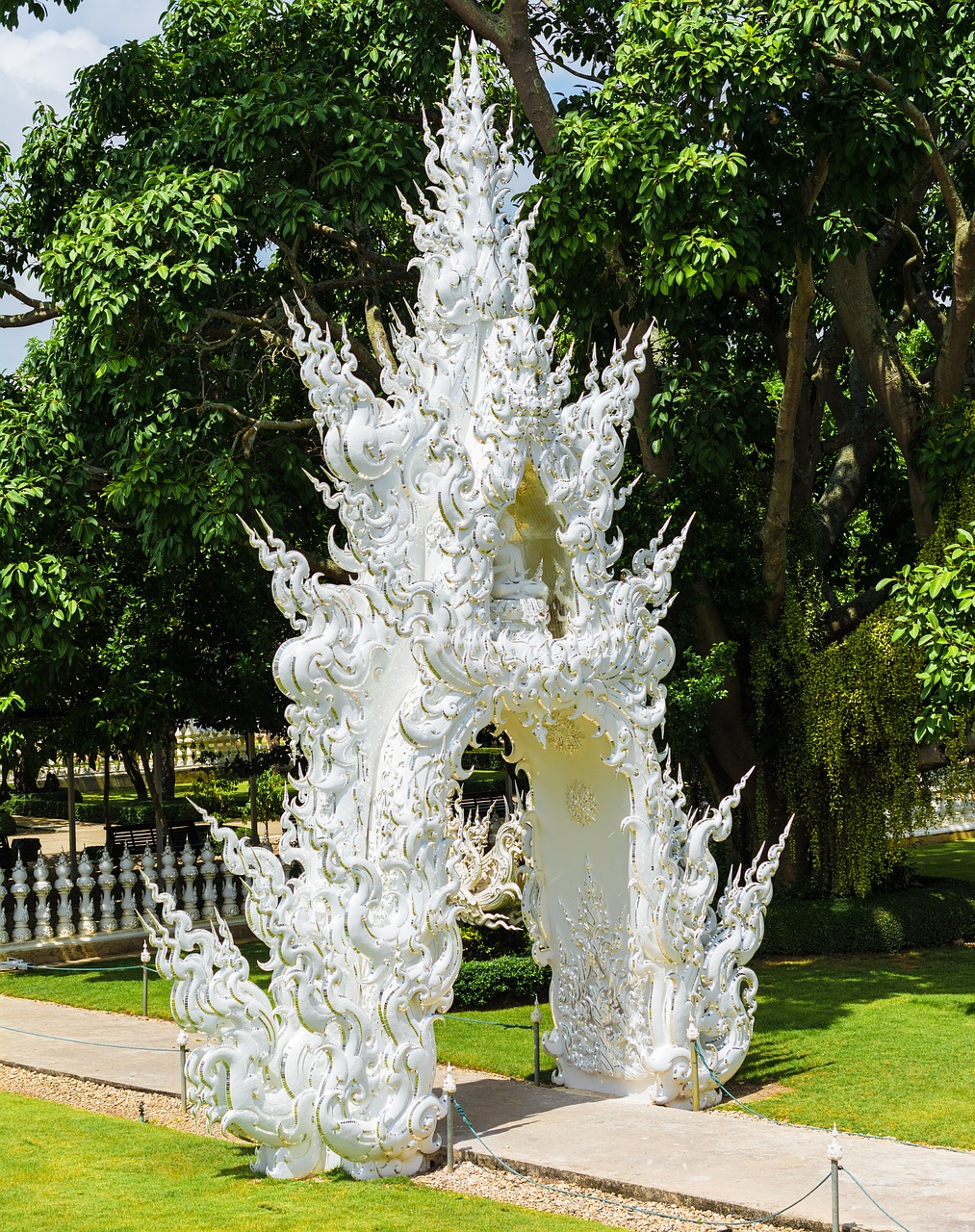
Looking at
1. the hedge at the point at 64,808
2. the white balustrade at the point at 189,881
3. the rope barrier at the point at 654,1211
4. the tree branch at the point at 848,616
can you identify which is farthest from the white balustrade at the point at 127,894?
the hedge at the point at 64,808

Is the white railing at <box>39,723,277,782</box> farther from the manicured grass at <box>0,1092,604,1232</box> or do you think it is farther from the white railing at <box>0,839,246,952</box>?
the manicured grass at <box>0,1092,604,1232</box>

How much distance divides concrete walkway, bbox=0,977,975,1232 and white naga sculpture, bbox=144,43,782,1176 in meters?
0.49

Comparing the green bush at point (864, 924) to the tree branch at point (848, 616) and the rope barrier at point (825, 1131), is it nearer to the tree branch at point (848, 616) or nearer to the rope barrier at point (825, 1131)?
the tree branch at point (848, 616)

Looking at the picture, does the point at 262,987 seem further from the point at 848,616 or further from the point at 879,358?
the point at 879,358

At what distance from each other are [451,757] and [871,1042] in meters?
5.03

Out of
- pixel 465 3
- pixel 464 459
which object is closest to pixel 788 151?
pixel 465 3

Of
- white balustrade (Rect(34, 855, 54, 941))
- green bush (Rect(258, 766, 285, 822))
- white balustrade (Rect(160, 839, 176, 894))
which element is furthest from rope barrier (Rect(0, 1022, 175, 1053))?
green bush (Rect(258, 766, 285, 822))

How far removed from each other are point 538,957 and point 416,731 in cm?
261

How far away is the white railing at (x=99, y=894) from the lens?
15.5 meters

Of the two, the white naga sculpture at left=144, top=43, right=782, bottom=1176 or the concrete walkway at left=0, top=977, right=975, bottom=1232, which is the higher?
the white naga sculpture at left=144, top=43, right=782, bottom=1176

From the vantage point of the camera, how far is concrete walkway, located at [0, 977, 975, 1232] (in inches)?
284

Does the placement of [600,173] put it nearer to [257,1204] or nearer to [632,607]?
[632,607]

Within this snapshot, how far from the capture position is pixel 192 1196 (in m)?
7.81

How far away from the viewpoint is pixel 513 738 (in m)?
9.88
